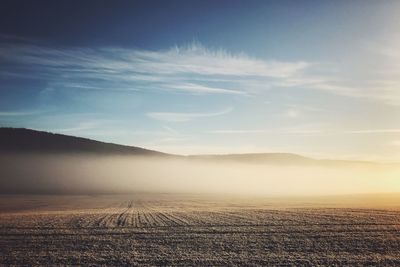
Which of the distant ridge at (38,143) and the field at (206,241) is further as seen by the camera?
the distant ridge at (38,143)

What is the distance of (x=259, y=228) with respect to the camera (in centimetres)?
3541

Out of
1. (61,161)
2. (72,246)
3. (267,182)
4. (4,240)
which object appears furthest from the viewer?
(267,182)

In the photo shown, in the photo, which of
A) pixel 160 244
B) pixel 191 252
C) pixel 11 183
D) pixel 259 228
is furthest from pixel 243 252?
pixel 11 183

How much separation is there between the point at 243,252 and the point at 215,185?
155 m

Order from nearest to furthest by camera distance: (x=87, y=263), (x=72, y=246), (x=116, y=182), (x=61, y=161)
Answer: (x=87, y=263) < (x=72, y=246) < (x=116, y=182) < (x=61, y=161)

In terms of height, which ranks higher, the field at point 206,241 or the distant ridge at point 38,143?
the distant ridge at point 38,143

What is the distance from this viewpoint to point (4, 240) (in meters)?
31.5

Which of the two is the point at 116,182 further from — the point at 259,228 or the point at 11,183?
the point at 259,228

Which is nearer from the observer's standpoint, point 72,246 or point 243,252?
point 243,252

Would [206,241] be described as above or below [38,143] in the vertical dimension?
below

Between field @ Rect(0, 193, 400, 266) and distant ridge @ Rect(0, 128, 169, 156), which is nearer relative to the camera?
field @ Rect(0, 193, 400, 266)

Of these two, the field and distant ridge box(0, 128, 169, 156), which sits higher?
distant ridge box(0, 128, 169, 156)

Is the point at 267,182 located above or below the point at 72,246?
above

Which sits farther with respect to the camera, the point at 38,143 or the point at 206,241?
the point at 38,143
